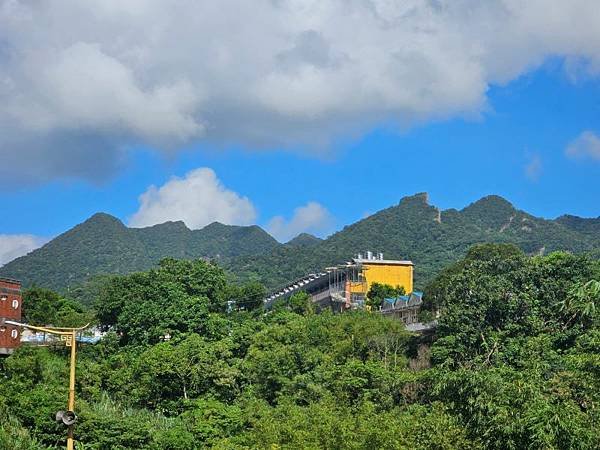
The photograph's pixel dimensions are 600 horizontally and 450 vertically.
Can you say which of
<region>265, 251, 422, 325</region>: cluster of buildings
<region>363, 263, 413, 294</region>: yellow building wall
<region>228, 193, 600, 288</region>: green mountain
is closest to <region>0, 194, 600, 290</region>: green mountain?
<region>228, 193, 600, 288</region>: green mountain

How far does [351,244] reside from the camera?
101 meters

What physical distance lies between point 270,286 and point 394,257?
14742 millimetres

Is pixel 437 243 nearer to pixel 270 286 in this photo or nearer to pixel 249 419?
pixel 270 286

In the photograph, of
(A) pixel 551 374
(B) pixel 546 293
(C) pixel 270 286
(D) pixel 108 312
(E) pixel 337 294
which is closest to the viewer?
(A) pixel 551 374

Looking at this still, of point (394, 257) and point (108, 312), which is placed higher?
point (394, 257)

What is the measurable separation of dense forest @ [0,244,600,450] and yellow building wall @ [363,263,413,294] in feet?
40.7

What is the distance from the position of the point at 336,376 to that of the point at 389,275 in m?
27.8

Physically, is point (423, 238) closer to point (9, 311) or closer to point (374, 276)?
point (374, 276)

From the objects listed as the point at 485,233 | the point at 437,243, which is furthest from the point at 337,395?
the point at 485,233

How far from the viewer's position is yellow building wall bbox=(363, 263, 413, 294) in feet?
192

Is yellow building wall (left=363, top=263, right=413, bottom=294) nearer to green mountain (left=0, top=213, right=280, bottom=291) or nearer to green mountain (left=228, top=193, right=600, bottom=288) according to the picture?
green mountain (left=228, top=193, right=600, bottom=288)

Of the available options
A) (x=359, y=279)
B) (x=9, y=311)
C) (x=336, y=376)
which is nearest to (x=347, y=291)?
(x=359, y=279)

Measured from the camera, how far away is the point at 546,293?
34594mm

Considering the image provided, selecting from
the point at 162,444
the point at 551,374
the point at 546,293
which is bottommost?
the point at 162,444
